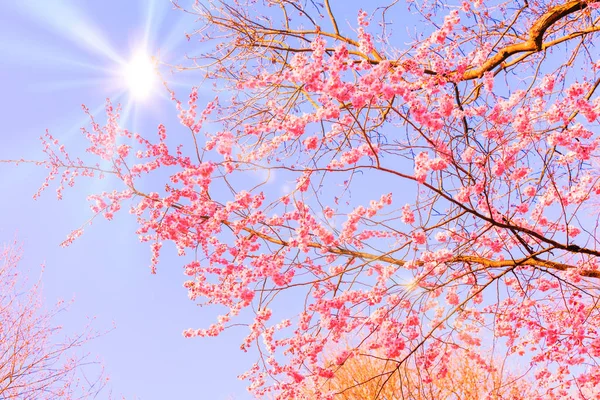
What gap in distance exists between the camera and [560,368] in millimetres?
4992

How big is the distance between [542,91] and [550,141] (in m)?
Result: 0.80

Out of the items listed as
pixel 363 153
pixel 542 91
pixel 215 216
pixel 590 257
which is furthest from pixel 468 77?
pixel 215 216

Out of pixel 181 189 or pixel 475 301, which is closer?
pixel 181 189

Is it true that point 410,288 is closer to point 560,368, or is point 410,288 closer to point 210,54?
point 560,368

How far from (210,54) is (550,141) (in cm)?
374

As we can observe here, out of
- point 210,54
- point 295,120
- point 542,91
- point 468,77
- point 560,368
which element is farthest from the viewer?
point 210,54

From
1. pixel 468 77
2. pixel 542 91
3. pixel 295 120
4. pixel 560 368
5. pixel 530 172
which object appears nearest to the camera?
pixel 295 120

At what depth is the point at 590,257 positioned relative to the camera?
4023 millimetres

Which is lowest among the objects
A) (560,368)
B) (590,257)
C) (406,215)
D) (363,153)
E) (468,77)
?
(560,368)

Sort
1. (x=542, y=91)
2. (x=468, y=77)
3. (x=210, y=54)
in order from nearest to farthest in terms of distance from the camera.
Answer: (x=542, y=91) → (x=468, y=77) → (x=210, y=54)

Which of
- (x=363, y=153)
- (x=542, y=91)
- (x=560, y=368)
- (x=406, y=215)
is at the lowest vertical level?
(x=560, y=368)

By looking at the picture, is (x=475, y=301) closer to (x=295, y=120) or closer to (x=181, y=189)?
(x=295, y=120)

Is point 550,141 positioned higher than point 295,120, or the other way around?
point 295,120

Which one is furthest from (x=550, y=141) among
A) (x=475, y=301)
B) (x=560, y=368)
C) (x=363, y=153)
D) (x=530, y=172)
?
(x=560, y=368)
